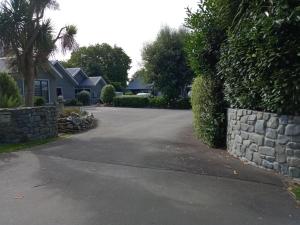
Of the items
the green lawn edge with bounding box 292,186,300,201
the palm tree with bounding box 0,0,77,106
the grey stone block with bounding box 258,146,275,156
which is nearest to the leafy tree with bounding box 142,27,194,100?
the palm tree with bounding box 0,0,77,106

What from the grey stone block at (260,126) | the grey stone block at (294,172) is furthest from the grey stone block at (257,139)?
the grey stone block at (294,172)

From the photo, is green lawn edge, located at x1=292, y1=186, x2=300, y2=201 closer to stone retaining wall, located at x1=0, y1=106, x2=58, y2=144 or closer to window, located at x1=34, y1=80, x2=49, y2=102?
stone retaining wall, located at x1=0, y1=106, x2=58, y2=144

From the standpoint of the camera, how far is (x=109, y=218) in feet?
15.8

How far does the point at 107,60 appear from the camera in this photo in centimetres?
7706

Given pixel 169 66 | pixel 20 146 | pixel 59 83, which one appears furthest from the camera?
pixel 59 83

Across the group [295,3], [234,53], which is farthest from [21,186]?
[295,3]

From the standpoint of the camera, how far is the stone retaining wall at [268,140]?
6.71 metres

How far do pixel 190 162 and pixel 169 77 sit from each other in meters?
28.7

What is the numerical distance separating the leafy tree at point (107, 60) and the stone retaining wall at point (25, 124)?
61965 millimetres

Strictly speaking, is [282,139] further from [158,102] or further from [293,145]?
[158,102]

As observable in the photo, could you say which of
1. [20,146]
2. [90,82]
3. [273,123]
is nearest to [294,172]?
[273,123]

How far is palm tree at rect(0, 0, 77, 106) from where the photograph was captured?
15336 mm

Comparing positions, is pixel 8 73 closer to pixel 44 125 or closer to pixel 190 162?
pixel 44 125

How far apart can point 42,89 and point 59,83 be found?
641cm
